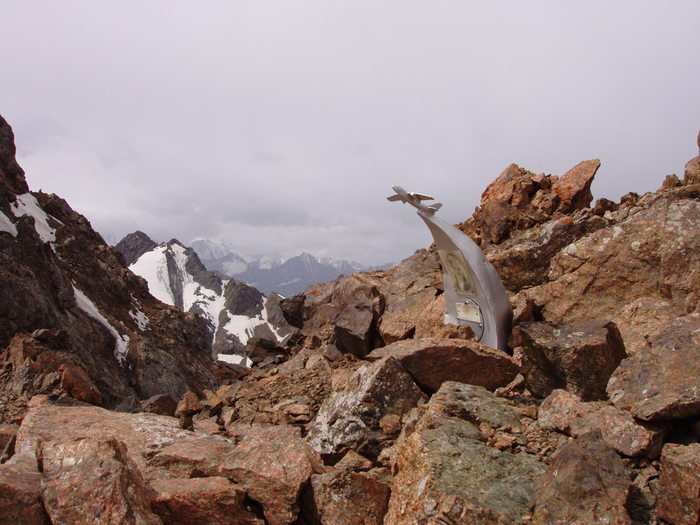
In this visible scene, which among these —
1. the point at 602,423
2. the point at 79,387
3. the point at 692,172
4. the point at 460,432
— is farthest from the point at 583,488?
the point at 692,172

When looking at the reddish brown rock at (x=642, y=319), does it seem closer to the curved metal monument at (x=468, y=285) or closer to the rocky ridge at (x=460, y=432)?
the rocky ridge at (x=460, y=432)

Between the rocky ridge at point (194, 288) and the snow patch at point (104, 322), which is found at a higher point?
the rocky ridge at point (194, 288)

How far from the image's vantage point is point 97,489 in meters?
4.30

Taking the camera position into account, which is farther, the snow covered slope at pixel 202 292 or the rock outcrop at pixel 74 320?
the snow covered slope at pixel 202 292

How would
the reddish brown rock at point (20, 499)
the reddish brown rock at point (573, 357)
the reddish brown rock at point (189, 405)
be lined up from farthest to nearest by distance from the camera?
1. the reddish brown rock at point (189, 405)
2. the reddish brown rock at point (573, 357)
3. the reddish brown rock at point (20, 499)

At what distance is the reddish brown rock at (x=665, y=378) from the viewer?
5.04m

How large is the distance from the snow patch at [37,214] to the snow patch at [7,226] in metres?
6.48

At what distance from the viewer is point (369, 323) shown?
1369 centimetres

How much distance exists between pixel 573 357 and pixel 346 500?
400 centimetres

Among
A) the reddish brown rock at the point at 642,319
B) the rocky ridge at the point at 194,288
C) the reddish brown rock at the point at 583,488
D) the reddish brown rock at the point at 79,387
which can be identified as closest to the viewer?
the reddish brown rock at the point at 583,488

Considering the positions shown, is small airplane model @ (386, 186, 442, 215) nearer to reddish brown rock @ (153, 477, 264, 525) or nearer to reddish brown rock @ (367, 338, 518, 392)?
reddish brown rock @ (367, 338, 518, 392)

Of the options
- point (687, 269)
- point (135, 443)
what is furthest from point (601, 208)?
point (135, 443)

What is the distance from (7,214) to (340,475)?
36771 millimetres

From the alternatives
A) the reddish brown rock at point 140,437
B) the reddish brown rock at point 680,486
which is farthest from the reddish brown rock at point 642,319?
the reddish brown rock at point 140,437
